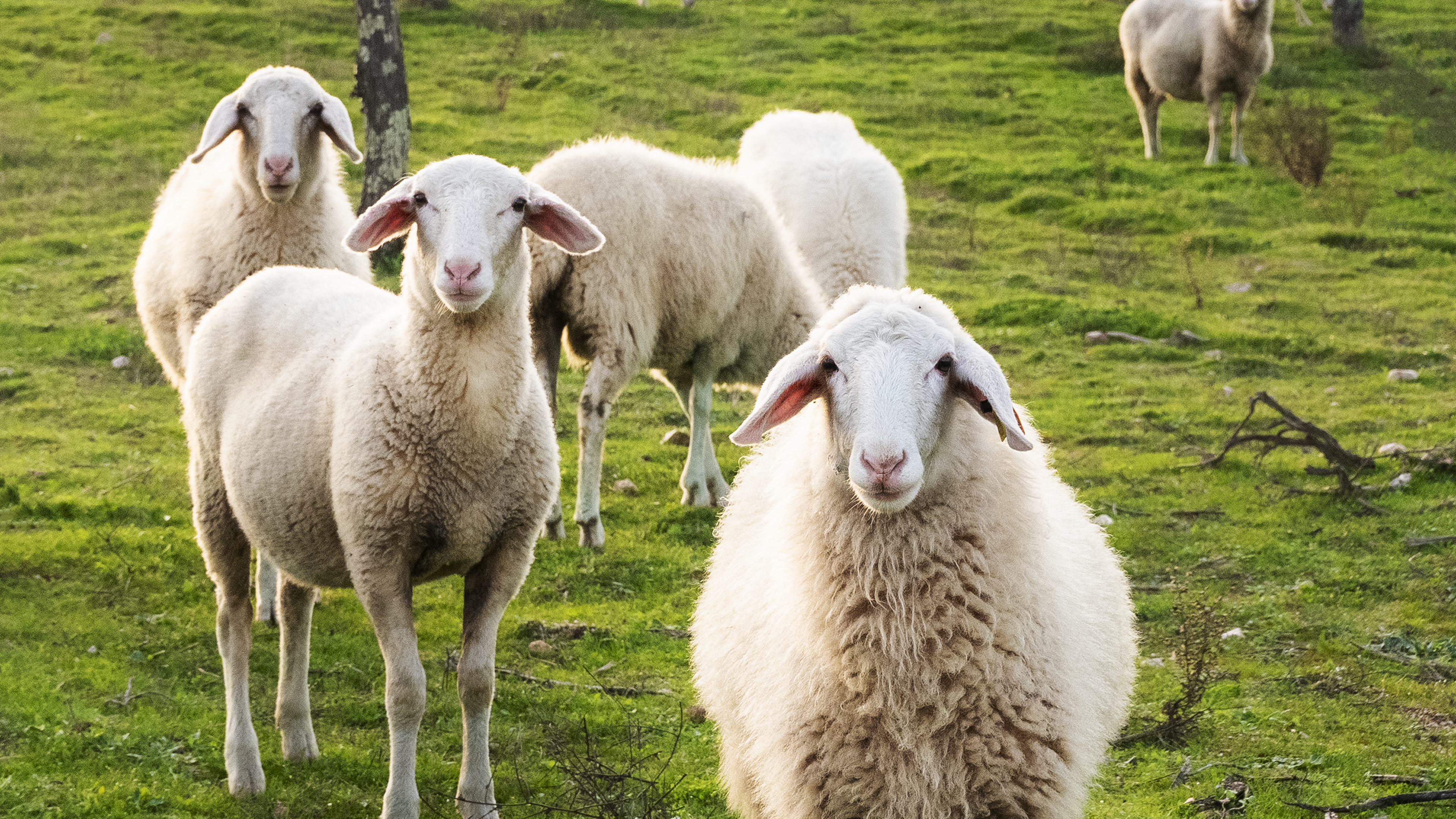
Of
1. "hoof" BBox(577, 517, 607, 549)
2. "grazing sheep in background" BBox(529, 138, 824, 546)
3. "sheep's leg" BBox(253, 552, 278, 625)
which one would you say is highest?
"grazing sheep in background" BBox(529, 138, 824, 546)

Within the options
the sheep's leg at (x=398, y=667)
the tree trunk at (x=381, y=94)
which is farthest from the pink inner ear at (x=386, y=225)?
the tree trunk at (x=381, y=94)

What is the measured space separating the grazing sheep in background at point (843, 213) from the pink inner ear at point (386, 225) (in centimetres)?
495

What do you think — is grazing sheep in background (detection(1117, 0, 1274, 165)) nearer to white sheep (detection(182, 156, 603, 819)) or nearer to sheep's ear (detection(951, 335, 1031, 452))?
white sheep (detection(182, 156, 603, 819))

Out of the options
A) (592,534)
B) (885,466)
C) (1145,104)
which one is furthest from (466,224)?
(1145,104)

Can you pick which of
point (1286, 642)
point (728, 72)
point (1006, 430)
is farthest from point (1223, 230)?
point (1006, 430)

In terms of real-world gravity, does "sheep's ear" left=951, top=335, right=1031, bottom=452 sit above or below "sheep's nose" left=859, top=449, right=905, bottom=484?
above

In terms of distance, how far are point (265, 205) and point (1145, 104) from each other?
14.9 m

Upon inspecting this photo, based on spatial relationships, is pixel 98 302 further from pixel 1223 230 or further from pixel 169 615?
pixel 1223 230

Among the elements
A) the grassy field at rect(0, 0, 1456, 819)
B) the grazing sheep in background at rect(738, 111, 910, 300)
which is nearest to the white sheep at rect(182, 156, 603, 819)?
the grassy field at rect(0, 0, 1456, 819)

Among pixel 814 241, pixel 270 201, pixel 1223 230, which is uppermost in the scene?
pixel 270 201

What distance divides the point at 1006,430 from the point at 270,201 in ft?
14.6

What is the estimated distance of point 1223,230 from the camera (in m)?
15.0

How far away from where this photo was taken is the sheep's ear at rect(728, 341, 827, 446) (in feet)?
11.2

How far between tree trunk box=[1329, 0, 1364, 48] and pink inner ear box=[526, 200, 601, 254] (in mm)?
22202
